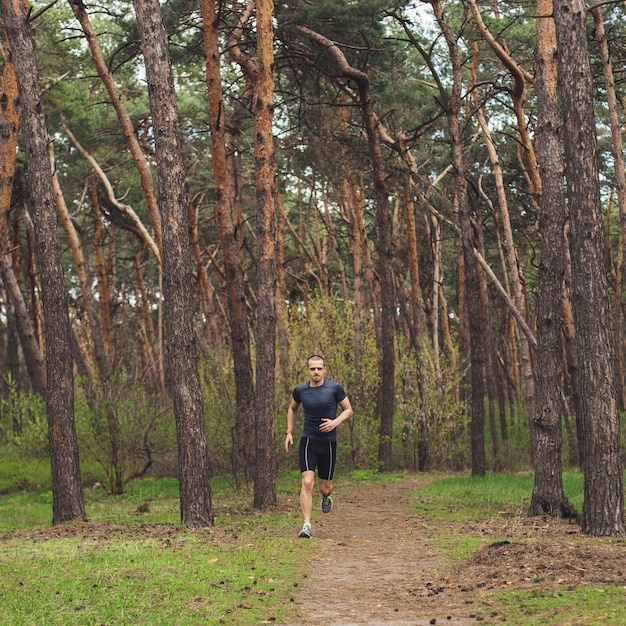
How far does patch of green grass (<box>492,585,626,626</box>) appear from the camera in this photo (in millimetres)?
6176

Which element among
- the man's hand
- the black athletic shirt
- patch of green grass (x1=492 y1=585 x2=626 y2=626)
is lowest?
patch of green grass (x1=492 y1=585 x2=626 y2=626)

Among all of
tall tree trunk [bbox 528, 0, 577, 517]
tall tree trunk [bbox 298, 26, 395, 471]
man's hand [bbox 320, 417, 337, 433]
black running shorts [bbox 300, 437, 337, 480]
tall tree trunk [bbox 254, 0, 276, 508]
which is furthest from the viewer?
tall tree trunk [bbox 298, 26, 395, 471]

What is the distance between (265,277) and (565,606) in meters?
8.94

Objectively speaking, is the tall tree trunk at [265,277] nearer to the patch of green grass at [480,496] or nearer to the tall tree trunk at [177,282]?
the tall tree trunk at [177,282]

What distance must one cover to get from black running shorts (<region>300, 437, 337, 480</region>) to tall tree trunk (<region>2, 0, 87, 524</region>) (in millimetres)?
3995

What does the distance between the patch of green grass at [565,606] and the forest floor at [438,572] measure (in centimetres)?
11

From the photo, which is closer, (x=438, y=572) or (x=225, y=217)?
(x=438, y=572)

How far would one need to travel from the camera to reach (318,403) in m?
10.9

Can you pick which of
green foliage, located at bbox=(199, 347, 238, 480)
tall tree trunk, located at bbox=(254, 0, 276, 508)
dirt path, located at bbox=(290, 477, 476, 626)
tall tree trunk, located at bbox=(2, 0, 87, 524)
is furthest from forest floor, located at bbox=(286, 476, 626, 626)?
green foliage, located at bbox=(199, 347, 238, 480)

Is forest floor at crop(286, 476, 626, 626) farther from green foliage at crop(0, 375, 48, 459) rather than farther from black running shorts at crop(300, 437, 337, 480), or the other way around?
green foliage at crop(0, 375, 48, 459)

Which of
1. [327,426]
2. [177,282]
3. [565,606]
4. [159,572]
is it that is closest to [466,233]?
[177,282]

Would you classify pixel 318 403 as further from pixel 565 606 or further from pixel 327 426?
pixel 565 606

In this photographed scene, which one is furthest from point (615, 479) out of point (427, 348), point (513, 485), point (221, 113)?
point (427, 348)

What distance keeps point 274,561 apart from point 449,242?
2901 cm
